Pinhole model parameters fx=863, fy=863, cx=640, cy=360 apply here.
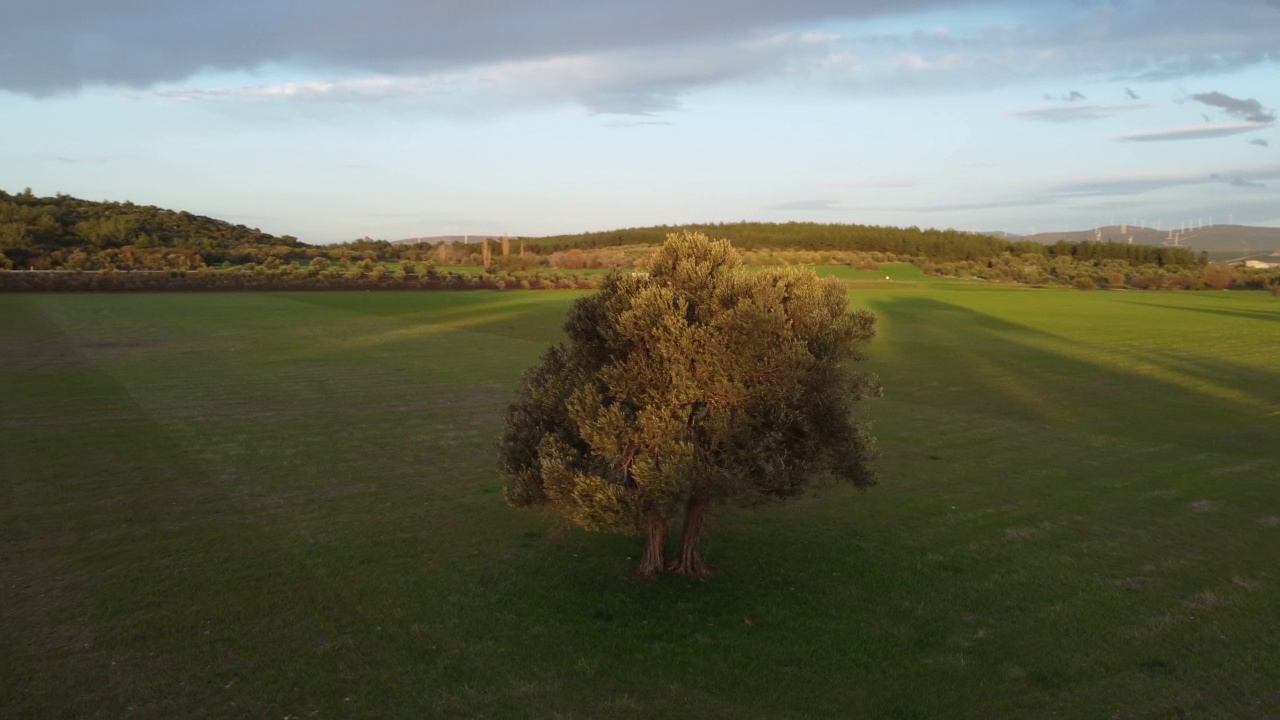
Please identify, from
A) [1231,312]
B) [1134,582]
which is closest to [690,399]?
[1134,582]

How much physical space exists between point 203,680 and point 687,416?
18.7 feet

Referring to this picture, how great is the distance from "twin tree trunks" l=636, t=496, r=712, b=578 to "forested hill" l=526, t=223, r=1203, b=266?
121648 millimetres

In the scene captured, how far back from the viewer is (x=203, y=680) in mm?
8438

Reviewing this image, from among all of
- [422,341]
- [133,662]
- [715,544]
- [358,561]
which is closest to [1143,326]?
[422,341]

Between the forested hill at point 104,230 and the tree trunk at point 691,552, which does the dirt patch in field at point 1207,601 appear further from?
the forested hill at point 104,230

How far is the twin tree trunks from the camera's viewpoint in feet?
36.2

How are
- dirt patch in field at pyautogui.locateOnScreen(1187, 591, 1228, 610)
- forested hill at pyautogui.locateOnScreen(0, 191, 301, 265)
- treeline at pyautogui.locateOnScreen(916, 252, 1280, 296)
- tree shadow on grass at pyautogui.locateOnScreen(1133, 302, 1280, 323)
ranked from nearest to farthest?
dirt patch in field at pyautogui.locateOnScreen(1187, 591, 1228, 610)
tree shadow on grass at pyautogui.locateOnScreen(1133, 302, 1280, 323)
forested hill at pyautogui.locateOnScreen(0, 191, 301, 265)
treeline at pyautogui.locateOnScreen(916, 252, 1280, 296)

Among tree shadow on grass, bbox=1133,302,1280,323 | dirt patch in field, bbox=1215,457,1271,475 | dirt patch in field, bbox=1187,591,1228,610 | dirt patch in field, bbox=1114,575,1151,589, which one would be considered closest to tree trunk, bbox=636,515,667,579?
dirt patch in field, bbox=1114,575,1151,589

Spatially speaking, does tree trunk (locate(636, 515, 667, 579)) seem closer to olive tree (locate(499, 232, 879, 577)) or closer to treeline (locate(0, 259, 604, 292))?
olive tree (locate(499, 232, 879, 577))

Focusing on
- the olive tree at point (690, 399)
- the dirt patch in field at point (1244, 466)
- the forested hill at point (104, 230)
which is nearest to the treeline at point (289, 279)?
the forested hill at point (104, 230)

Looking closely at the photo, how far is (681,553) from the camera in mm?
11438

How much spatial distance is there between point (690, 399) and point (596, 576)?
2.96 metres

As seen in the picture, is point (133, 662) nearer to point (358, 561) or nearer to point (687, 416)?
point (358, 561)

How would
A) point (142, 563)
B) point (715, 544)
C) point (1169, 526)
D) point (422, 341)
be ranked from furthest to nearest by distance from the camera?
point (422, 341) → point (1169, 526) → point (715, 544) → point (142, 563)
